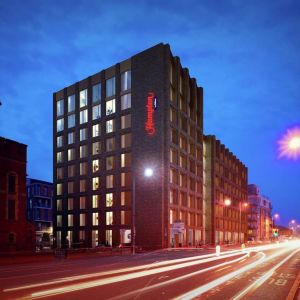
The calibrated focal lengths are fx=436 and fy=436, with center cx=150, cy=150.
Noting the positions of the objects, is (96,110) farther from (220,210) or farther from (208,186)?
(220,210)

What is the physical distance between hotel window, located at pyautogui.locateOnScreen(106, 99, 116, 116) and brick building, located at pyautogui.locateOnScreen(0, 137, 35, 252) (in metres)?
31.5

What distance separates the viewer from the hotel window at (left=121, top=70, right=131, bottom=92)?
79356mm

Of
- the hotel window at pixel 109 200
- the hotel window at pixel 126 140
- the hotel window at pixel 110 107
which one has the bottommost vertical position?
the hotel window at pixel 109 200

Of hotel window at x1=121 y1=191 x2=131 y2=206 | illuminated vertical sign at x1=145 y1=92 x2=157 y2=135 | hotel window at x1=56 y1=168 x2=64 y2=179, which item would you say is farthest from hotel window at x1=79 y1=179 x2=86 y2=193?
illuminated vertical sign at x1=145 y1=92 x2=157 y2=135

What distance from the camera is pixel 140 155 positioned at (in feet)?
245

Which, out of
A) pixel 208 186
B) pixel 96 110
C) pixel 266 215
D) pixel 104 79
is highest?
pixel 104 79

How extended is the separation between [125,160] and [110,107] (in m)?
11.5

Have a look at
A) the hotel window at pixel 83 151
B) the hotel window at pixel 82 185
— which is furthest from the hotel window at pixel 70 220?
the hotel window at pixel 83 151

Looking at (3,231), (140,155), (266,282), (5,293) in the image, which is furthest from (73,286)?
(140,155)

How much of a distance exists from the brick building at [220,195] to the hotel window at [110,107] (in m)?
27.4

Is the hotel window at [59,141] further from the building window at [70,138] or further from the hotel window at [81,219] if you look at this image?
the hotel window at [81,219]

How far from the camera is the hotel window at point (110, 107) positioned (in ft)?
268

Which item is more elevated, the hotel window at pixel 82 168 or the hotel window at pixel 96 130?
the hotel window at pixel 96 130

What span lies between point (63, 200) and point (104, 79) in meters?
26.4
